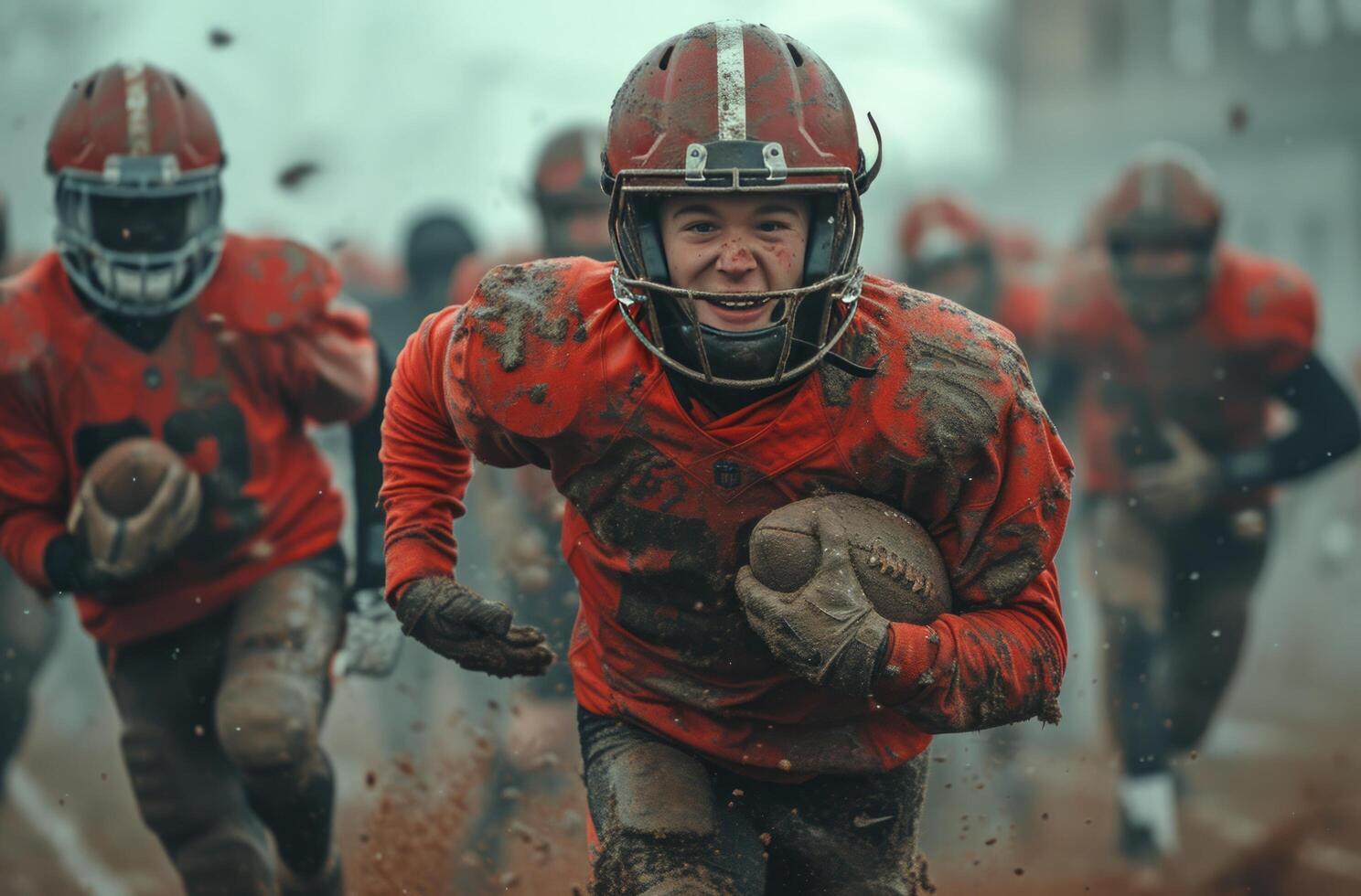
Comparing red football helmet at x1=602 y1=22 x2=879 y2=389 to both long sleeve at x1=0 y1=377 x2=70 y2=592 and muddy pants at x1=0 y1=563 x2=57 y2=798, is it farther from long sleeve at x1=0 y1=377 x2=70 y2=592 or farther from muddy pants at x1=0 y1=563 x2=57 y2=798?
muddy pants at x1=0 y1=563 x2=57 y2=798

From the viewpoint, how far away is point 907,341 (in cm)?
354

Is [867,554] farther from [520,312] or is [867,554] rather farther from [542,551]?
[542,551]

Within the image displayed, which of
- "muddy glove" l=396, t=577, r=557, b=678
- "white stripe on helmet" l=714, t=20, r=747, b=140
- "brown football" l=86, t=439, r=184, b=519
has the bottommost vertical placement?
"brown football" l=86, t=439, r=184, b=519

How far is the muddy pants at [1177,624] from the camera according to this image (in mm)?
7766

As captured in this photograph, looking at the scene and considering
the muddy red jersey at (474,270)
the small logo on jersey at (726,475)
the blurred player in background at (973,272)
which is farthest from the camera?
the muddy red jersey at (474,270)

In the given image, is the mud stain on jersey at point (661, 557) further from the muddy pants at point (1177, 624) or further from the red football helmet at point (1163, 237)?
the red football helmet at point (1163, 237)

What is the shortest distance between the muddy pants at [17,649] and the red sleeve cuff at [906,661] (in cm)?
504

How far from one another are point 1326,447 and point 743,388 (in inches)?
181

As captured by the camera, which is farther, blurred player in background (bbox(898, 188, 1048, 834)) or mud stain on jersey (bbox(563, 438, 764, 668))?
blurred player in background (bbox(898, 188, 1048, 834))

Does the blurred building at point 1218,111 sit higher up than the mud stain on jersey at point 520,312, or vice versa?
the mud stain on jersey at point 520,312

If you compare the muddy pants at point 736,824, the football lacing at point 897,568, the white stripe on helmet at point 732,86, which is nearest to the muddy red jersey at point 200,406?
the muddy pants at point 736,824

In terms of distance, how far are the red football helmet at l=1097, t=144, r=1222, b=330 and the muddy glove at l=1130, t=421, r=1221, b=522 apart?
583 millimetres

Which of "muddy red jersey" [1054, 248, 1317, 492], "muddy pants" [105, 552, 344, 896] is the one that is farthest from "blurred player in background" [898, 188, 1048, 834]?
"muddy pants" [105, 552, 344, 896]

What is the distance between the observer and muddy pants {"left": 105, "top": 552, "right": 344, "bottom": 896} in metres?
5.16
